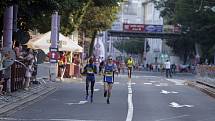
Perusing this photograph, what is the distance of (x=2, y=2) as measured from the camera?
18.5 metres

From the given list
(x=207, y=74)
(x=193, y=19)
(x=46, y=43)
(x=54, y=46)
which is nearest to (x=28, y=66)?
(x=54, y=46)

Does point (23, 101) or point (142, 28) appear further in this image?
point (142, 28)

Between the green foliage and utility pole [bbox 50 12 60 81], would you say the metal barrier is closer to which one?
utility pole [bbox 50 12 60 81]

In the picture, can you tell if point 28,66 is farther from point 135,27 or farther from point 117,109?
point 135,27

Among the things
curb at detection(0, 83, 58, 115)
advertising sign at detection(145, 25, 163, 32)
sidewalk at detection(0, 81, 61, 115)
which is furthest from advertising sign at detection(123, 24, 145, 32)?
sidewalk at detection(0, 81, 61, 115)

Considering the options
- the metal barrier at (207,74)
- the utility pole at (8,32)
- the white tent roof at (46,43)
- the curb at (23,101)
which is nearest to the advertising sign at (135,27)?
the metal barrier at (207,74)

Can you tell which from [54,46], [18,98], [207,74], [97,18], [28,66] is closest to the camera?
[18,98]

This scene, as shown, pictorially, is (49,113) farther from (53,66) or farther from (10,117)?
(53,66)

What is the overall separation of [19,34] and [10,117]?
9.05m

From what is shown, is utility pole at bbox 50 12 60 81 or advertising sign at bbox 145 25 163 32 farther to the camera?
advertising sign at bbox 145 25 163 32

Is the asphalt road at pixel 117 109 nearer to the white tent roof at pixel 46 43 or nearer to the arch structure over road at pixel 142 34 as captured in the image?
the white tent roof at pixel 46 43

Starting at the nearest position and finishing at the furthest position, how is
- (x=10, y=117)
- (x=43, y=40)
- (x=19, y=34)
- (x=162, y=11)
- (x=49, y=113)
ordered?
(x=10, y=117)
(x=49, y=113)
(x=19, y=34)
(x=43, y=40)
(x=162, y=11)

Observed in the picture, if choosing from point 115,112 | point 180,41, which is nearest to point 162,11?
point 180,41

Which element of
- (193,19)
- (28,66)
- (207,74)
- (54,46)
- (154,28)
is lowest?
(207,74)
